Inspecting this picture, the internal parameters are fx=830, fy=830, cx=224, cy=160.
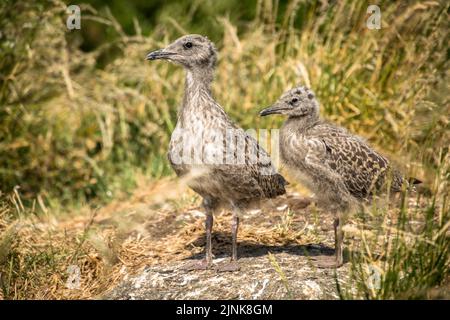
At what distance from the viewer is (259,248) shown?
20.2 ft

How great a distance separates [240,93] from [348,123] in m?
1.38

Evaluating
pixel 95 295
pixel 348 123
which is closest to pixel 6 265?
pixel 95 295

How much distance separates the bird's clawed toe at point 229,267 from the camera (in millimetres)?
5566

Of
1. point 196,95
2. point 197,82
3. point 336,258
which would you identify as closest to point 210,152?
point 196,95

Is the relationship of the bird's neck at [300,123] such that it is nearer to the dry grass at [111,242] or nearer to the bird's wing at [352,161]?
the bird's wing at [352,161]

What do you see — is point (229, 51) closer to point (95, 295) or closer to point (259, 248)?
point (259, 248)

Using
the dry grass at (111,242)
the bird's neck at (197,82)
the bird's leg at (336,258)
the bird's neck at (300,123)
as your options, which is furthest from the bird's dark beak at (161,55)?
the bird's leg at (336,258)

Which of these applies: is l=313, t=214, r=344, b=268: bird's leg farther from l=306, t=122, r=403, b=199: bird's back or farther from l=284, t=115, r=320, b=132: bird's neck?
l=284, t=115, r=320, b=132: bird's neck

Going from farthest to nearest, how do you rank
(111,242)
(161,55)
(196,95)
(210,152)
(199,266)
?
(111,242) < (161,55) < (196,95) < (199,266) < (210,152)

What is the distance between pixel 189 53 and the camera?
6059 millimetres

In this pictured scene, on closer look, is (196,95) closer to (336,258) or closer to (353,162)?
(353,162)

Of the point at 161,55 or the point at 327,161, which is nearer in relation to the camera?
the point at 327,161

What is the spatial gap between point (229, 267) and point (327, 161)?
3.24 feet

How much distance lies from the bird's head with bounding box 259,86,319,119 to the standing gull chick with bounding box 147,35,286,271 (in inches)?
12.0
